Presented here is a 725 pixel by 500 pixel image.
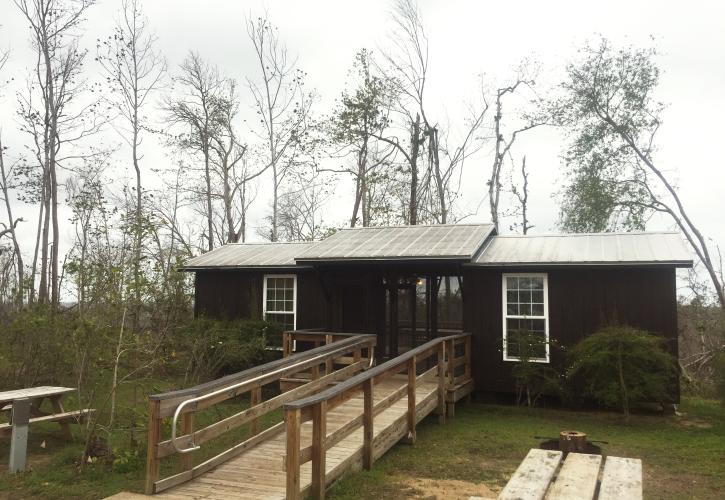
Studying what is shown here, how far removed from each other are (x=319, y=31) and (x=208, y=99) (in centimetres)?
1023

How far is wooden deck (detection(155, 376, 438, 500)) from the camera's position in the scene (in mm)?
5500

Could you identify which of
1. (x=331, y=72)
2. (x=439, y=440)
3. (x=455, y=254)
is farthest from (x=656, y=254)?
(x=331, y=72)

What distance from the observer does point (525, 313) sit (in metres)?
11.1

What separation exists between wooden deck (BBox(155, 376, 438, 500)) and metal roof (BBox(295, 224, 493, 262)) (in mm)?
3083

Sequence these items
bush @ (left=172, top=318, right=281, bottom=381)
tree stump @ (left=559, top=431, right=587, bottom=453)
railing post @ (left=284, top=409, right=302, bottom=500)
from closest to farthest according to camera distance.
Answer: railing post @ (left=284, top=409, right=302, bottom=500), tree stump @ (left=559, top=431, right=587, bottom=453), bush @ (left=172, top=318, right=281, bottom=381)

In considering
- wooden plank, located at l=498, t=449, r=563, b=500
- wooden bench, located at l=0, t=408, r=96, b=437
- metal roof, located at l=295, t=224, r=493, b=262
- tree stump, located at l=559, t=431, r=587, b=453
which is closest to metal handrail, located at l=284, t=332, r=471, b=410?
wooden plank, located at l=498, t=449, r=563, b=500

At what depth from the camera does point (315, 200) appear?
29797mm

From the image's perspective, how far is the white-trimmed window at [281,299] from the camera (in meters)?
13.4

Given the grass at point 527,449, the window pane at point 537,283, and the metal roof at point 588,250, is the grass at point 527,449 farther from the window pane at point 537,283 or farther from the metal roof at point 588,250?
the metal roof at point 588,250

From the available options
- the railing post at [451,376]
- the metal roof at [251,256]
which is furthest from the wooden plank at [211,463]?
the metal roof at [251,256]

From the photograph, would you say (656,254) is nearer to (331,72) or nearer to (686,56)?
(686,56)

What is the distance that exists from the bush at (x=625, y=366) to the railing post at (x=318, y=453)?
18.8ft

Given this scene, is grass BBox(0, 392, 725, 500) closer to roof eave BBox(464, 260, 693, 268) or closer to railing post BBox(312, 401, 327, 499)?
railing post BBox(312, 401, 327, 499)

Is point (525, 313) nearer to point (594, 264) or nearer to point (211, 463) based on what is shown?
point (594, 264)
